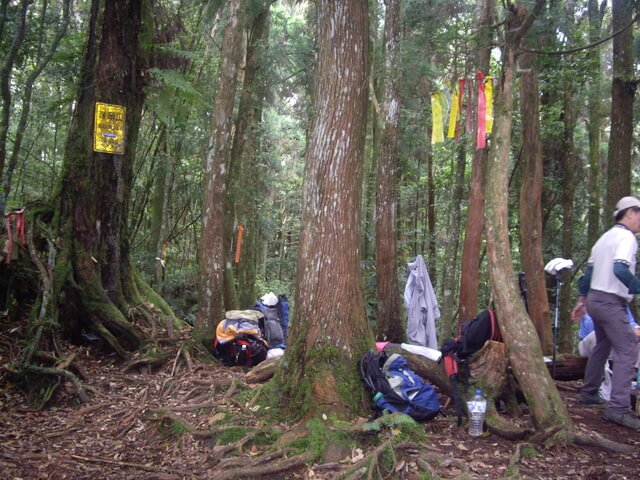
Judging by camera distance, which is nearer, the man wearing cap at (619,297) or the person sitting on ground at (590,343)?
the man wearing cap at (619,297)

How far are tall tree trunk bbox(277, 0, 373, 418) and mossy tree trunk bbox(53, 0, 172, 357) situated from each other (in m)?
3.77

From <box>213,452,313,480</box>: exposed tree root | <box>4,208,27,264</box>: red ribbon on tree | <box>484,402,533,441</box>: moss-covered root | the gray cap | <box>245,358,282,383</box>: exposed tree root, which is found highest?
the gray cap

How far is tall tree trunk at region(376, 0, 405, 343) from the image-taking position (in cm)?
966

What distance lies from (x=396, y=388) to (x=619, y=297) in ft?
8.53

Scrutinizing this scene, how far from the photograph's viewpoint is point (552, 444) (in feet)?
15.6

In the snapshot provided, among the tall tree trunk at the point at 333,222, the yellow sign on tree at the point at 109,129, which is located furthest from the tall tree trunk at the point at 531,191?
the yellow sign on tree at the point at 109,129

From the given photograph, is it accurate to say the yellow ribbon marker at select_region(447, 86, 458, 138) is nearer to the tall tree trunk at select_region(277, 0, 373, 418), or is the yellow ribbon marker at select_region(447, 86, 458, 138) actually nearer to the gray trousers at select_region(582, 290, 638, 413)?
the tall tree trunk at select_region(277, 0, 373, 418)

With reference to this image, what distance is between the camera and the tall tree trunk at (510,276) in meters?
4.95

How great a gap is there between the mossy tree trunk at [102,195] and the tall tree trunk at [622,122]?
A: 8429 mm

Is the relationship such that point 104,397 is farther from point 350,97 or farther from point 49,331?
point 350,97

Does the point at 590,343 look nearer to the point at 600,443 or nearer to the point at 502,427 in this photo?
the point at 600,443

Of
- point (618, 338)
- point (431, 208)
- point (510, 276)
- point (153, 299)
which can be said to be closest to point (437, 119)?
point (510, 276)

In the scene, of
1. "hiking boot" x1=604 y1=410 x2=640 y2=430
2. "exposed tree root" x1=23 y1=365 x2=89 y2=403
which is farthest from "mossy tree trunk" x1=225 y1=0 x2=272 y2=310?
"hiking boot" x1=604 y1=410 x2=640 y2=430

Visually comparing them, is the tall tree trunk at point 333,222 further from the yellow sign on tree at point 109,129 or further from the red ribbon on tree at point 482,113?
the yellow sign on tree at point 109,129
